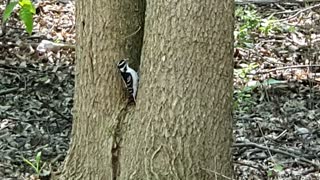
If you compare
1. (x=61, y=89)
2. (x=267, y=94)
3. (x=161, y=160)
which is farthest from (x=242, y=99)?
(x=161, y=160)

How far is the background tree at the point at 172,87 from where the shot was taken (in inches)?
146

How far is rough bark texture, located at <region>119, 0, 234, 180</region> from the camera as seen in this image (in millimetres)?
3691

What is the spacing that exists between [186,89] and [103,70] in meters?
0.60

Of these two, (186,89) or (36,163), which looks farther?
(36,163)

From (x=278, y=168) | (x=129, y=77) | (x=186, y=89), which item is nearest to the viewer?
(x=186, y=89)

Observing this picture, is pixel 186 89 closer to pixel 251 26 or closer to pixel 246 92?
pixel 246 92

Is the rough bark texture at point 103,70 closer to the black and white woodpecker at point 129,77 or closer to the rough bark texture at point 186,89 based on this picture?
the black and white woodpecker at point 129,77

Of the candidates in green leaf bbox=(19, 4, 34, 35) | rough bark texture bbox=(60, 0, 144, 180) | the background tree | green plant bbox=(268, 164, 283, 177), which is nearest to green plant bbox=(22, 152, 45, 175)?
rough bark texture bbox=(60, 0, 144, 180)

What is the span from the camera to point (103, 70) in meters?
4.10

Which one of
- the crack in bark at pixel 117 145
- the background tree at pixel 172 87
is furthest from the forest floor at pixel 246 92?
the background tree at pixel 172 87

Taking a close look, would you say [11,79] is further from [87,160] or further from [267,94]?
[87,160]

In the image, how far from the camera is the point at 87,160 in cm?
422

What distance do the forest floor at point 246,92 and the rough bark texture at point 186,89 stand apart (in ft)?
3.60

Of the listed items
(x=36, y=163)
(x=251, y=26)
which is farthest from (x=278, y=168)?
(x=251, y=26)
